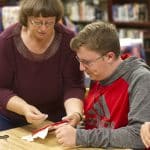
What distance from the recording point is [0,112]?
227 cm

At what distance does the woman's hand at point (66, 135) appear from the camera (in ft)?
5.46

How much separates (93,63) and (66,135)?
332 mm

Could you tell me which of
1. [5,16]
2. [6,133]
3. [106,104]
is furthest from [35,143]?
[5,16]

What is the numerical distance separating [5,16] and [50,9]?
1839 millimetres

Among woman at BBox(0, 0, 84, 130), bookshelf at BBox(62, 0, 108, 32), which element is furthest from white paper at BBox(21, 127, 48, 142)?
bookshelf at BBox(62, 0, 108, 32)

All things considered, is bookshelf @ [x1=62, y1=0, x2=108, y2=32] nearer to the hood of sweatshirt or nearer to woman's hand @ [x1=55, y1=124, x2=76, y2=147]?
the hood of sweatshirt

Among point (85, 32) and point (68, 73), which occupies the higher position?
point (85, 32)

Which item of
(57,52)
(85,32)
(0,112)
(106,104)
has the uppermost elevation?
(85,32)

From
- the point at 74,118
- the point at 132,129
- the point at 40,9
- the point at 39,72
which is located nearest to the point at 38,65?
the point at 39,72

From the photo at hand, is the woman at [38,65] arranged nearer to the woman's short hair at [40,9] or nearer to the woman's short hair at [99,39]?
the woman's short hair at [40,9]

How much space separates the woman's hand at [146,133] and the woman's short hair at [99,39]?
0.37m

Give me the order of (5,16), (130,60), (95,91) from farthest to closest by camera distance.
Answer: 1. (5,16)
2. (95,91)
3. (130,60)

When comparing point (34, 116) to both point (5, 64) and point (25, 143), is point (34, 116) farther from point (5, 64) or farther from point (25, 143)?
point (5, 64)

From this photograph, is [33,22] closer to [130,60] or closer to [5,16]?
[130,60]
